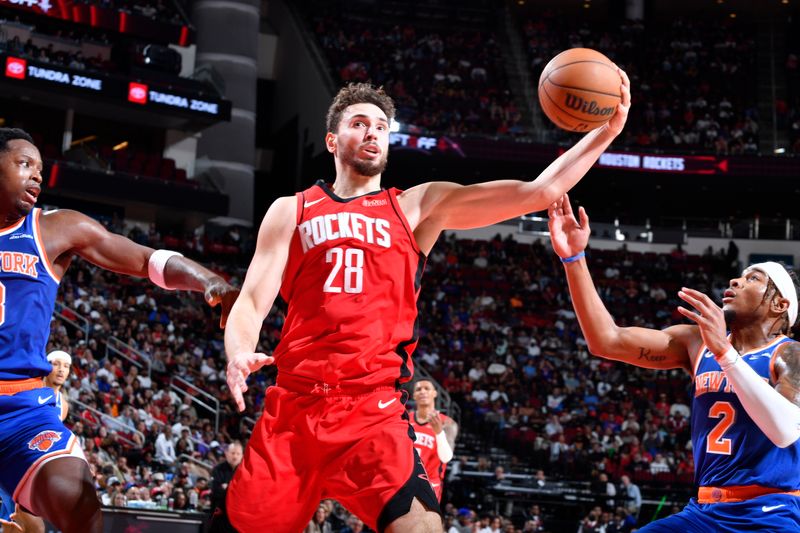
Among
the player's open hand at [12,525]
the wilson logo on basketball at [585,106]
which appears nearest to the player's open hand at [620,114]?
the wilson logo on basketball at [585,106]

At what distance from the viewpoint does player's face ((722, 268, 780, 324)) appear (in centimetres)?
516

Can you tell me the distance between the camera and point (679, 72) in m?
32.7

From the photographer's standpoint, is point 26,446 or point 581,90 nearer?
point 26,446

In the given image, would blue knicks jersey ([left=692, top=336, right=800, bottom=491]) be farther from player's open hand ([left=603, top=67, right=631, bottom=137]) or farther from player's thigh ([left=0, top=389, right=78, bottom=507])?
player's thigh ([left=0, top=389, right=78, bottom=507])

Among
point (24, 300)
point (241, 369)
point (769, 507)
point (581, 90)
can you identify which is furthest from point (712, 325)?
point (24, 300)

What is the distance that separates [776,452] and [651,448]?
15586 mm

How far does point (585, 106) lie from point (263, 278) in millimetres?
1772

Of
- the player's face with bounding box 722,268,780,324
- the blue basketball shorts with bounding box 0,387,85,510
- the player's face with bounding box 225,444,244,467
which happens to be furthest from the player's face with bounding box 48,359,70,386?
the player's face with bounding box 722,268,780,324

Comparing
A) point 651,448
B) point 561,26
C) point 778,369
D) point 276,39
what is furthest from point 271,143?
point 778,369

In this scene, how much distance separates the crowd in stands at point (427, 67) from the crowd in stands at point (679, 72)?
1.50 m

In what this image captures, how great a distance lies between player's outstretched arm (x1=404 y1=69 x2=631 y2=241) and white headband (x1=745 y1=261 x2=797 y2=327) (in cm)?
131

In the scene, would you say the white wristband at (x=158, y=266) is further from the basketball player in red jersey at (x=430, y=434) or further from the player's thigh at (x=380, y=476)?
the basketball player in red jersey at (x=430, y=434)

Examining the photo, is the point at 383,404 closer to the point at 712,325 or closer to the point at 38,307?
the point at 712,325

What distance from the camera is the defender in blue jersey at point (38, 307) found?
14.3 ft
